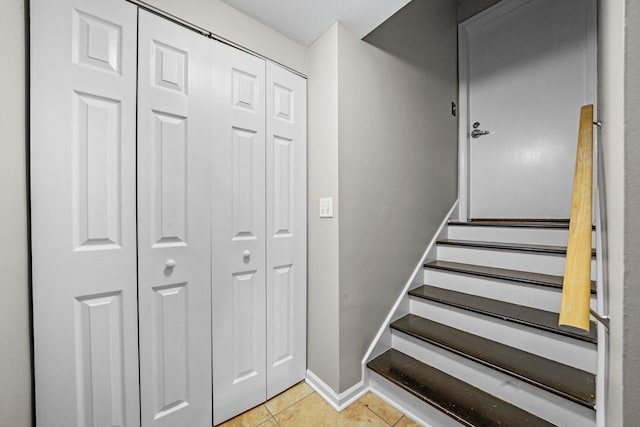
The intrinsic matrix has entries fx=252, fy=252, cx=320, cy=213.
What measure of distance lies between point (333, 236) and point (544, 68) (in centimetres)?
250

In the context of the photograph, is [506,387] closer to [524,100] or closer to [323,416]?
[323,416]

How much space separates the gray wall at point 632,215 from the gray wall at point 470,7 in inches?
109

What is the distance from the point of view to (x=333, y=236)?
1515 millimetres

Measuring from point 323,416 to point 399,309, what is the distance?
2.73 feet

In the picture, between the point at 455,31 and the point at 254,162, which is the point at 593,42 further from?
the point at 254,162

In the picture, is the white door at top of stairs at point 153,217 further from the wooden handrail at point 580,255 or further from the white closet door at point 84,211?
the wooden handrail at point 580,255

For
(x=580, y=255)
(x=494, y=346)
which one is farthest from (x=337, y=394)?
(x=580, y=255)

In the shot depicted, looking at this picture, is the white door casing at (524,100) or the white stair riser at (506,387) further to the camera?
the white door casing at (524,100)

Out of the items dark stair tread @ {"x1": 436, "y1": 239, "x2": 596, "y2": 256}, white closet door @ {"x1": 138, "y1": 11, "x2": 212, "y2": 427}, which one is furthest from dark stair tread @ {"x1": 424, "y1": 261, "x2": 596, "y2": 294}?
white closet door @ {"x1": 138, "y1": 11, "x2": 212, "y2": 427}

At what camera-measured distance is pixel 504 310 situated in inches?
59.7

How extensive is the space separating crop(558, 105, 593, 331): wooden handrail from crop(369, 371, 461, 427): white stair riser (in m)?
0.86

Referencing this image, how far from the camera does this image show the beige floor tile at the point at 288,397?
1464mm

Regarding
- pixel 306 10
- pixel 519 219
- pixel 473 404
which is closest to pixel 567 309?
pixel 473 404

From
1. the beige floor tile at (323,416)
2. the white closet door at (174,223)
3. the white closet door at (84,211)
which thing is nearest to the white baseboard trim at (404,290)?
the beige floor tile at (323,416)
